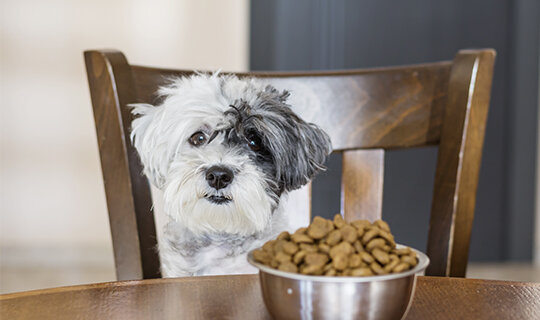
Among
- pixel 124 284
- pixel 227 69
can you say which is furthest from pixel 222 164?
pixel 227 69

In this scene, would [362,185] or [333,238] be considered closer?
[333,238]

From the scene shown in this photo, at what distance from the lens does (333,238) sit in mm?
442

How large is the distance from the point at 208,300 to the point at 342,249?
16cm

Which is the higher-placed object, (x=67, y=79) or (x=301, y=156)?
(x=301, y=156)

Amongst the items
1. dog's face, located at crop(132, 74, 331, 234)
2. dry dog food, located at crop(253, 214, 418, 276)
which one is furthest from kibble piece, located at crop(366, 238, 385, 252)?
dog's face, located at crop(132, 74, 331, 234)

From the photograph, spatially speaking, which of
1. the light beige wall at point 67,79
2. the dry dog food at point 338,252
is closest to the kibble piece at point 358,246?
the dry dog food at point 338,252

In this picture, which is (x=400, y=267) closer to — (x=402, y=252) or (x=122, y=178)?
(x=402, y=252)

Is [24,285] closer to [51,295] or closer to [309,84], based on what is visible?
[309,84]

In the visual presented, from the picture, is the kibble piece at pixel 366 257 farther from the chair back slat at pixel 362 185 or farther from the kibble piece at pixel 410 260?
the chair back slat at pixel 362 185

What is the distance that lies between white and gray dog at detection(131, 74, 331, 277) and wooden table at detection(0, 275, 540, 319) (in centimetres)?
17

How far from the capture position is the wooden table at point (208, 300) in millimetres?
503

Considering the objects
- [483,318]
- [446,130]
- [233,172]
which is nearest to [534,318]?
[483,318]

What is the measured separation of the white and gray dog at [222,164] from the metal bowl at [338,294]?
32cm

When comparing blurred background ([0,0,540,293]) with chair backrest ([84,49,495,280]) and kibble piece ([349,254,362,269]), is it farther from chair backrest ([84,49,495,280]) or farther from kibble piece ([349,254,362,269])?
kibble piece ([349,254,362,269])
